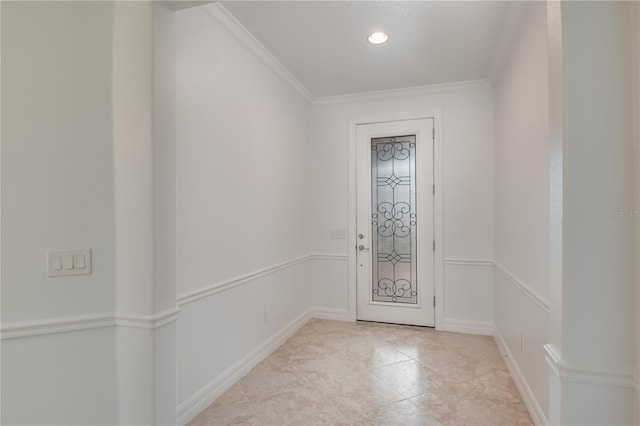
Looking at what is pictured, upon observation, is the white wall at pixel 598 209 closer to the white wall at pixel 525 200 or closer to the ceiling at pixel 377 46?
the white wall at pixel 525 200

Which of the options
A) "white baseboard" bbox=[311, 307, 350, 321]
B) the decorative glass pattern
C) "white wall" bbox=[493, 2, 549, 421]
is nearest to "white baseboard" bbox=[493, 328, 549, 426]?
"white wall" bbox=[493, 2, 549, 421]

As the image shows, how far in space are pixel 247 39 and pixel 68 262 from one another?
2.04m

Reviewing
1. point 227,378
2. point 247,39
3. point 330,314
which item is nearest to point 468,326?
point 330,314

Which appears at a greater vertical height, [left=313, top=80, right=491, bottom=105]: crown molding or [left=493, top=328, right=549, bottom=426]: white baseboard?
[left=313, top=80, right=491, bottom=105]: crown molding

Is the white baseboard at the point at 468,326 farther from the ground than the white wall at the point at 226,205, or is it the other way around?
the white wall at the point at 226,205

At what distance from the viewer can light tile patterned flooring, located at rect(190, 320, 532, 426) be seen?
2053 mm

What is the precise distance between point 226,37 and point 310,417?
105 inches

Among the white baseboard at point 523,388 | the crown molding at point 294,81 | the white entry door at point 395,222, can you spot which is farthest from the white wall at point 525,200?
the white entry door at point 395,222

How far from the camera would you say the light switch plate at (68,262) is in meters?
1.44

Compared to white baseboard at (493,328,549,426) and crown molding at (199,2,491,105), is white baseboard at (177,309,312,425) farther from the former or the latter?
crown molding at (199,2,491,105)

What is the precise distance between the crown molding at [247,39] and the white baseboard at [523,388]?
3198mm

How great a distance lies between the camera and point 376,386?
2410 millimetres

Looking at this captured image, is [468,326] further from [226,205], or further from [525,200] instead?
[226,205]

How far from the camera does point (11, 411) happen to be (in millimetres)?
1376
